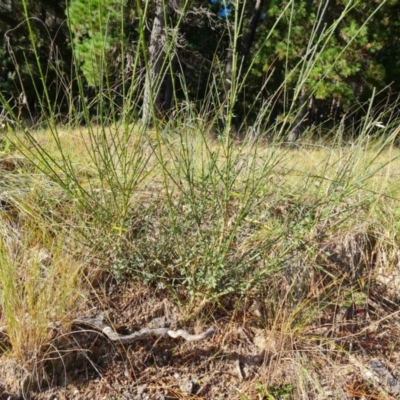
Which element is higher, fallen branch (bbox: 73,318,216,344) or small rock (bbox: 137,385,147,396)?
fallen branch (bbox: 73,318,216,344)

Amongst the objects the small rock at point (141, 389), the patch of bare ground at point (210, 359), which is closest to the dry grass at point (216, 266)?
the patch of bare ground at point (210, 359)

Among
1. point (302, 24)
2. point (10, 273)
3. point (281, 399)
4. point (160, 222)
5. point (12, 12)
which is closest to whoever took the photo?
point (10, 273)

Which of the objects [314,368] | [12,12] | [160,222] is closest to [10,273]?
[160,222]

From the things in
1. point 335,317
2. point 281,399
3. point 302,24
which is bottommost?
point 281,399

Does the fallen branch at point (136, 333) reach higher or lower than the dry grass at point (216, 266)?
lower

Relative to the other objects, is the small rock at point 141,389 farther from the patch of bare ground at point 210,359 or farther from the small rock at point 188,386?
the small rock at point 188,386

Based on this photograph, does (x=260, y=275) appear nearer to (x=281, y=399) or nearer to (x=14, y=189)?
(x=281, y=399)

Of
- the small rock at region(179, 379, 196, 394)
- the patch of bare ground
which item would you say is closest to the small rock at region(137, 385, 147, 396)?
the patch of bare ground

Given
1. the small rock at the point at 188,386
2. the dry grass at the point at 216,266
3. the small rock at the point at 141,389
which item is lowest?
the small rock at the point at 141,389

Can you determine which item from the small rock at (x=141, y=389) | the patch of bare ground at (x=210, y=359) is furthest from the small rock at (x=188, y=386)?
the small rock at (x=141, y=389)

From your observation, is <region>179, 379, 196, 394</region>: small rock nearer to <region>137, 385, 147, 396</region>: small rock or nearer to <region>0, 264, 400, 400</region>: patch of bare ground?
<region>0, 264, 400, 400</region>: patch of bare ground

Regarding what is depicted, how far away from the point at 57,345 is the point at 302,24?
693 cm

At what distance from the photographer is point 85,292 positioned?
4.37ft

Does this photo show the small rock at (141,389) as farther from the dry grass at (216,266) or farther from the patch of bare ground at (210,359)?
the dry grass at (216,266)
